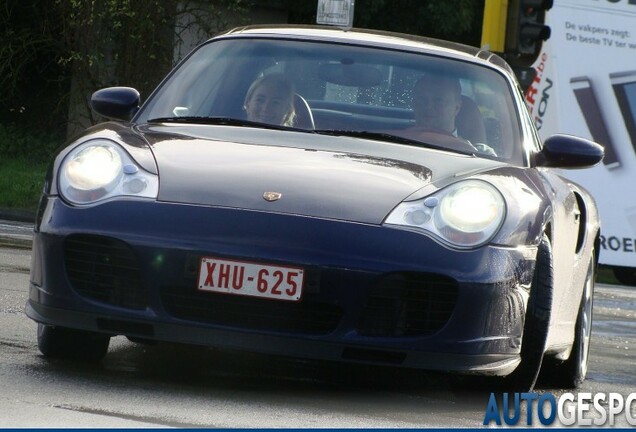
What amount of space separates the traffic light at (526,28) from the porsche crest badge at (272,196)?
11971 mm

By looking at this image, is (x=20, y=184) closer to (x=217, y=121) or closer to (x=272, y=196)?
(x=217, y=121)

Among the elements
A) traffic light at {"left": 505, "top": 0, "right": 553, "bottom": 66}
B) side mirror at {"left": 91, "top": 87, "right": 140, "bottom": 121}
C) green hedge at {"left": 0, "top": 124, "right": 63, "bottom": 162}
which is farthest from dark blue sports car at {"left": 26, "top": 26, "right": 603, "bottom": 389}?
green hedge at {"left": 0, "top": 124, "right": 63, "bottom": 162}

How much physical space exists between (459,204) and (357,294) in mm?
555

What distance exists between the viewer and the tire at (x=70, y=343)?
20.7 feet

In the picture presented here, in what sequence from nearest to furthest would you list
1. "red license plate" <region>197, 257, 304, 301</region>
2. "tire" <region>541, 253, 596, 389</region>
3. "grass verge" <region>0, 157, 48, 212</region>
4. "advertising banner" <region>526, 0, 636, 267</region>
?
"red license plate" <region>197, 257, 304, 301</region> → "tire" <region>541, 253, 596, 389</region> → "grass verge" <region>0, 157, 48, 212</region> → "advertising banner" <region>526, 0, 636, 267</region>

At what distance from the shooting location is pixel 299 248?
5.61 metres

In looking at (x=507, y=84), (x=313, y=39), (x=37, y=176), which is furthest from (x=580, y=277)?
(x=37, y=176)

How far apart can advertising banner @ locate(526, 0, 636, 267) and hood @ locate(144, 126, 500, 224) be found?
1356cm

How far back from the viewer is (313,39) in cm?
742

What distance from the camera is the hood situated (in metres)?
5.79

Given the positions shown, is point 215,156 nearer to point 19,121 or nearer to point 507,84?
point 507,84

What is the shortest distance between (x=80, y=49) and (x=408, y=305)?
1871 cm

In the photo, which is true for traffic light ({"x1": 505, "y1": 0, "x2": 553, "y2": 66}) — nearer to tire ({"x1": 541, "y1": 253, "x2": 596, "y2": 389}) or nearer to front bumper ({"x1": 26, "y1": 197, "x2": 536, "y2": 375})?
tire ({"x1": 541, "y1": 253, "x2": 596, "y2": 389})

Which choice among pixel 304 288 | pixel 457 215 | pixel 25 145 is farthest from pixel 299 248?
pixel 25 145
